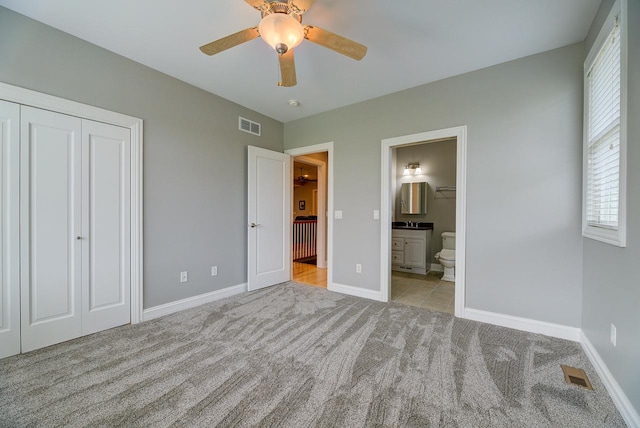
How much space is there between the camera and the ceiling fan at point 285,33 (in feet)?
5.18

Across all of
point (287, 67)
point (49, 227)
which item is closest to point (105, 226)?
point (49, 227)

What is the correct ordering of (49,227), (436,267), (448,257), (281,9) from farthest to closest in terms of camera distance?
1. (436,267)
2. (448,257)
3. (49,227)
4. (281,9)

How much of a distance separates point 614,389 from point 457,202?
1.76 meters

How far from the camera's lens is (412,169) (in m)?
5.23

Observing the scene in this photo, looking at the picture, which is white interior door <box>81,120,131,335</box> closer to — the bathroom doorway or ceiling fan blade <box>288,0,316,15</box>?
ceiling fan blade <box>288,0,316,15</box>

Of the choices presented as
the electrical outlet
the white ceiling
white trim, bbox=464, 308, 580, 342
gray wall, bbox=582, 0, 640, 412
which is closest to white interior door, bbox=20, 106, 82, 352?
the white ceiling

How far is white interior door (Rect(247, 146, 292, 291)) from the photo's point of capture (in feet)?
12.0

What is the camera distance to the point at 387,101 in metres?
3.28

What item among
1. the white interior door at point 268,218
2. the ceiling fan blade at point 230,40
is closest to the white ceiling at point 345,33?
the ceiling fan blade at point 230,40

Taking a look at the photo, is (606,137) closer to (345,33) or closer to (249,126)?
(345,33)

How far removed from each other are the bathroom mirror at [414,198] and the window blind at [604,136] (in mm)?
2974

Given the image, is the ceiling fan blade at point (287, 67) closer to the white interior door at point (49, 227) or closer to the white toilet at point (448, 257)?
the white interior door at point (49, 227)

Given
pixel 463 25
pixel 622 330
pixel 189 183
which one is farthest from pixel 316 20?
pixel 622 330

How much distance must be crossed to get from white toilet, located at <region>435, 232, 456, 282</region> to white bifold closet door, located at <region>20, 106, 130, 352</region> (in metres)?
4.33
